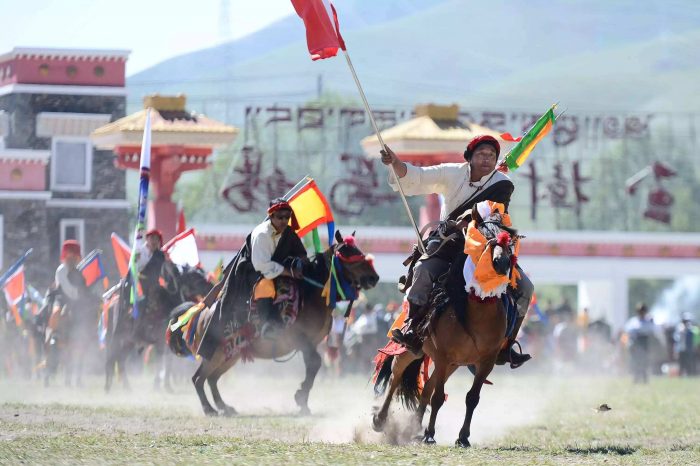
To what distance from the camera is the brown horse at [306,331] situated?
1644cm

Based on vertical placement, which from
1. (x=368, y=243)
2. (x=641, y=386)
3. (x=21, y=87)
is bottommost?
(x=641, y=386)

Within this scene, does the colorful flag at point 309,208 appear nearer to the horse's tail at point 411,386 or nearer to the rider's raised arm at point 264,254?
the rider's raised arm at point 264,254

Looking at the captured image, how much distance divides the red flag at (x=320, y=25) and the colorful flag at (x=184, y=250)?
6589 mm

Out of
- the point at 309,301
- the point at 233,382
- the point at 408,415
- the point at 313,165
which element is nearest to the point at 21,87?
the point at 233,382

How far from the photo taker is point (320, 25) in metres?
14.2

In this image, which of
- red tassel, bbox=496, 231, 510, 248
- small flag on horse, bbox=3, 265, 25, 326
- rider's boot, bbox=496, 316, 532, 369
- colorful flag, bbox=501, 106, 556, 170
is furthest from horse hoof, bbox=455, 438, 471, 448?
small flag on horse, bbox=3, 265, 25, 326

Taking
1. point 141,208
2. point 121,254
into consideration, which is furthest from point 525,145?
point 121,254

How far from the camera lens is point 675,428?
15281mm

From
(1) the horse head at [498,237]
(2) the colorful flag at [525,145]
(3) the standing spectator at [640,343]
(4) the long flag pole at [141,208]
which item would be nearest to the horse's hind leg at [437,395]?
(1) the horse head at [498,237]

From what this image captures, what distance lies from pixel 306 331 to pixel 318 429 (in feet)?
8.75

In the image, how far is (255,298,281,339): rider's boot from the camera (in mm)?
16141

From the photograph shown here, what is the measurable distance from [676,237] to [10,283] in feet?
87.3

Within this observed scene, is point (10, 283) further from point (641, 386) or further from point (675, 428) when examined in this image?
point (675, 428)

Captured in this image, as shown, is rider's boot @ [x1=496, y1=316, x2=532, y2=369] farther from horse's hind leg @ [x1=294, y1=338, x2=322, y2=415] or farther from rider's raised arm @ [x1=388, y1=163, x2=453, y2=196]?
horse's hind leg @ [x1=294, y1=338, x2=322, y2=415]
